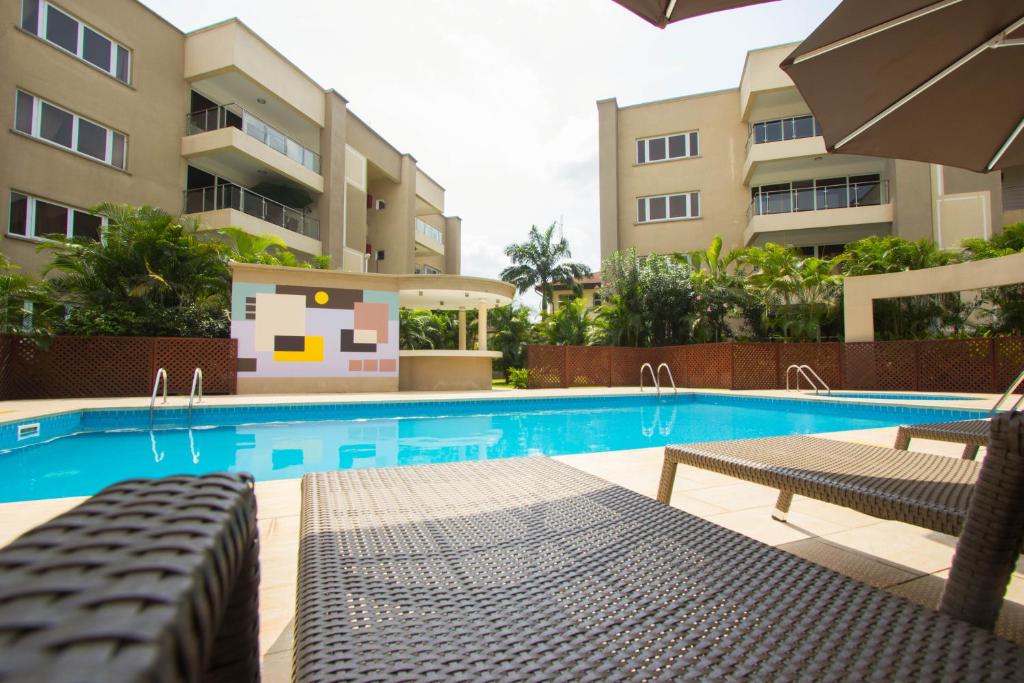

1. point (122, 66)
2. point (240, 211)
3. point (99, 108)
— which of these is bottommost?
point (240, 211)

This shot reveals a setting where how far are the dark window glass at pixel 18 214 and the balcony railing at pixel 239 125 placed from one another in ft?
18.5

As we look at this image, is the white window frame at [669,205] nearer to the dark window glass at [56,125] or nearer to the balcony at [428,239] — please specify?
the balcony at [428,239]

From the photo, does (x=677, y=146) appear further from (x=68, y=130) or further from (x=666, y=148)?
(x=68, y=130)

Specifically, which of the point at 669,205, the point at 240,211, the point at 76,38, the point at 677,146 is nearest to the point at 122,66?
the point at 76,38

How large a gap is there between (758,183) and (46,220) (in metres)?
22.8

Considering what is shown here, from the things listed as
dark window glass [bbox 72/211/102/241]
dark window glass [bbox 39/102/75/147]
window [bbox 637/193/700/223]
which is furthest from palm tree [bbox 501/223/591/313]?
dark window glass [bbox 39/102/75/147]

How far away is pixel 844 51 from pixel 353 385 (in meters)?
12.0

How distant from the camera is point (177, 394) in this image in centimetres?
1205

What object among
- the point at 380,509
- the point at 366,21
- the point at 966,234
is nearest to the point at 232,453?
the point at 380,509

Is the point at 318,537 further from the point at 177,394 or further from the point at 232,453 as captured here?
the point at 177,394

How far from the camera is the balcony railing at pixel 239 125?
17.2 m

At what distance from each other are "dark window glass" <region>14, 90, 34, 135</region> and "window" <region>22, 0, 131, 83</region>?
1.68 metres

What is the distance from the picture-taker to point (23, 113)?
1299cm

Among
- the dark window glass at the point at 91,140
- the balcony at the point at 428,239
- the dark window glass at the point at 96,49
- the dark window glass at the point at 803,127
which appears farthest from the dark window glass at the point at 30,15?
the dark window glass at the point at 803,127
